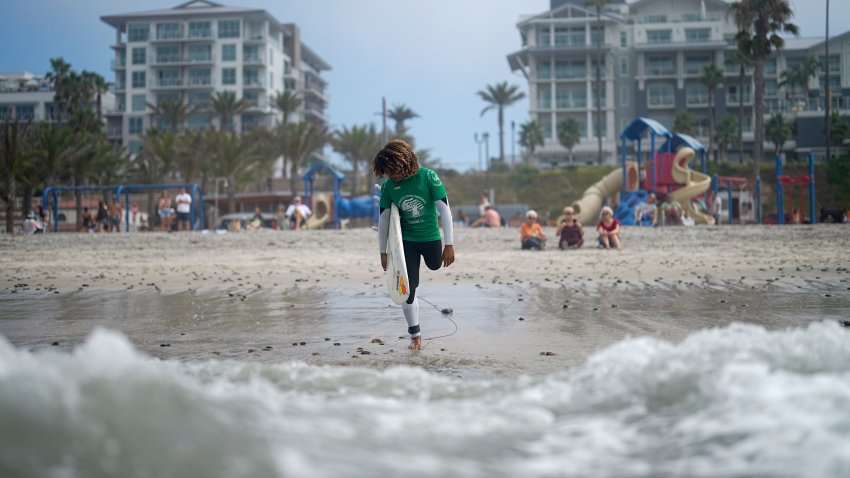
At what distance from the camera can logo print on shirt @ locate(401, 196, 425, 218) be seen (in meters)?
6.65

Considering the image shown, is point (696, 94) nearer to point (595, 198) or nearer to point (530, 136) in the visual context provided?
point (530, 136)

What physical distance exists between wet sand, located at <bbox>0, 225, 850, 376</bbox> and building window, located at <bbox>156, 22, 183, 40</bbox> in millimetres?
76150

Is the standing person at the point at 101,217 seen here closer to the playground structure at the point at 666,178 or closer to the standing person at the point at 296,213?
the standing person at the point at 296,213

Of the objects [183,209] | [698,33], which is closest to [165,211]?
[183,209]

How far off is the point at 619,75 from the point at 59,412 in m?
87.8

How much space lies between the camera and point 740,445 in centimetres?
296

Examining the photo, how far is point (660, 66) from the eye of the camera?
279 ft

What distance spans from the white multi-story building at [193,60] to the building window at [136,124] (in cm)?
12

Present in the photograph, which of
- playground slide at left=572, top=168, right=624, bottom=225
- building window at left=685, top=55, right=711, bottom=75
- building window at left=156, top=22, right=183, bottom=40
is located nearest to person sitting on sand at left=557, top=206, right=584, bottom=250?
playground slide at left=572, top=168, right=624, bottom=225

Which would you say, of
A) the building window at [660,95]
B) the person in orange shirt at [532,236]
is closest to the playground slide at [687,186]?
the person in orange shirt at [532,236]

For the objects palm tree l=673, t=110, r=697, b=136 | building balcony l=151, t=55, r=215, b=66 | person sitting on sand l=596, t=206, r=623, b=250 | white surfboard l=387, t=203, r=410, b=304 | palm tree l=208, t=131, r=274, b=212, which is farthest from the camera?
building balcony l=151, t=55, r=215, b=66

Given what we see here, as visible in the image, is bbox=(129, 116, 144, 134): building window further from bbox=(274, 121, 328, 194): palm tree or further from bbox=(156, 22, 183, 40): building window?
bbox=(274, 121, 328, 194): palm tree

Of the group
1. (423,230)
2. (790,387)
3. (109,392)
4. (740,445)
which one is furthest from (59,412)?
(423,230)

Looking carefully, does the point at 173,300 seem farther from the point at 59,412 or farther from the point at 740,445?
the point at 740,445
